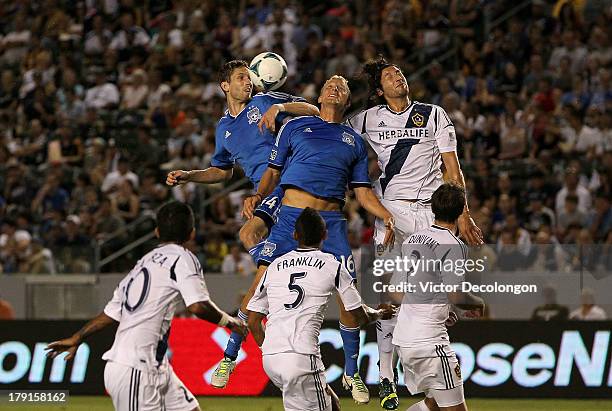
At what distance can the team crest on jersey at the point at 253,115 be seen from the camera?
11625 millimetres

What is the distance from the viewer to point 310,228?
9.17 metres

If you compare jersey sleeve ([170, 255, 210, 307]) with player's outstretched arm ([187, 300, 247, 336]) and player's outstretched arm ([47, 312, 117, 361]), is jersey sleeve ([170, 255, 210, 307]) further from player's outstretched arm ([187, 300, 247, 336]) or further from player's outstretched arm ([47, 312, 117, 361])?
player's outstretched arm ([47, 312, 117, 361])

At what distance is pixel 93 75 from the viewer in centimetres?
2345

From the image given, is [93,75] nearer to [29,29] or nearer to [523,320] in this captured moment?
[29,29]

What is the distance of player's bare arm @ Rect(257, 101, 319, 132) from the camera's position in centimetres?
1090

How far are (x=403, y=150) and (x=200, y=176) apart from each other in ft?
6.31

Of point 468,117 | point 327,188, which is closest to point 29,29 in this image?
point 468,117

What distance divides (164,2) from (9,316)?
10720 mm

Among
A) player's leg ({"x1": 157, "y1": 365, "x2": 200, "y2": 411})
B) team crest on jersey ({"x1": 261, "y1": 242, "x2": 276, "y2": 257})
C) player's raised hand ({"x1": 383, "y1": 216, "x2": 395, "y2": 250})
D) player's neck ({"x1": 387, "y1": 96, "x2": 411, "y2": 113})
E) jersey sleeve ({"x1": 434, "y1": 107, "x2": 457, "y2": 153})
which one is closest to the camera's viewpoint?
player's leg ({"x1": 157, "y1": 365, "x2": 200, "y2": 411})

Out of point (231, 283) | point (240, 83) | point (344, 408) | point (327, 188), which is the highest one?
point (240, 83)

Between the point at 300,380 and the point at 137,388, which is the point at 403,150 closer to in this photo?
the point at 300,380

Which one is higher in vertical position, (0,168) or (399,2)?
(399,2)

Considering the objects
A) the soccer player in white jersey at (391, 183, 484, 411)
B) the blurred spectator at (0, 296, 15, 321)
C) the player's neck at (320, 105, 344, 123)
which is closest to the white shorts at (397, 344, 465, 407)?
the soccer player in white jersey at (391, 183, 484, 411)

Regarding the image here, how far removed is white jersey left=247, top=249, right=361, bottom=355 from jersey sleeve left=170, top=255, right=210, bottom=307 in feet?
2.47
